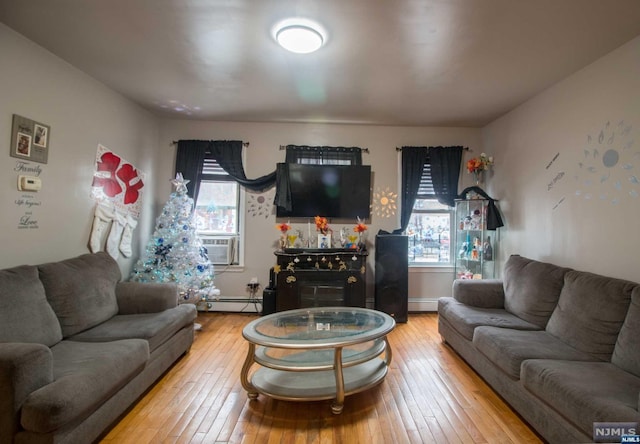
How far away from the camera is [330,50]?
2.43 metres

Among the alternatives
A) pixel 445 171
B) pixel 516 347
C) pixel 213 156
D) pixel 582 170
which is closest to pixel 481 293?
pixel 516 347

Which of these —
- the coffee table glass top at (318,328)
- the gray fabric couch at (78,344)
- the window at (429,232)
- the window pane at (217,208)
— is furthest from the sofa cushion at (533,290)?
the window pane at (217,208)

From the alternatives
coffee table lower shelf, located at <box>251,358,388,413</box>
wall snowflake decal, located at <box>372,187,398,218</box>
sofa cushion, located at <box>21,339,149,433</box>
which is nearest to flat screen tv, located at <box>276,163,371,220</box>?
wall snowflake decal, located at <box>372,187,398,218</box>

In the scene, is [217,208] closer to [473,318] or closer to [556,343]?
[473,318]

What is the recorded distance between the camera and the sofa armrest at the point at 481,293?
3.12 m

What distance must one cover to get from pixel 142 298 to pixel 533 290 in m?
3.56

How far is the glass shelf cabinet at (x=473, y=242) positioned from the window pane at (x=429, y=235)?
34 centimetres

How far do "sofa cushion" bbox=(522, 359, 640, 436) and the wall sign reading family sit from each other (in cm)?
392

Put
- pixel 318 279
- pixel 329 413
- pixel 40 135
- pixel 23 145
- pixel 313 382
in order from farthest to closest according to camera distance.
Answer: pixel 318 279 → pixel 40 135 → pixel 23 145 → pixel 313 382 → pixel 329 413

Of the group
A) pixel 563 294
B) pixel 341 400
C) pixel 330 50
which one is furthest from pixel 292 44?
pixel 563 294

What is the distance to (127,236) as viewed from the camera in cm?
355

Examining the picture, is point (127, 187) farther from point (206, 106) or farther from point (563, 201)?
point (563, 201)

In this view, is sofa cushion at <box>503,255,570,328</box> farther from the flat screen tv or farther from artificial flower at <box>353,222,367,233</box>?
the flat screen tv

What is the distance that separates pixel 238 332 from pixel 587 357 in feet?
10.5
